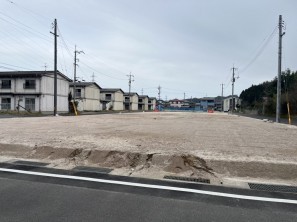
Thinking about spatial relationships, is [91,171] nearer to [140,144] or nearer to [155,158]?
[155,158]

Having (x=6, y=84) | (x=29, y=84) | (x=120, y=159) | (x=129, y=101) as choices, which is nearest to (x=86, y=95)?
(x=29, y=84)

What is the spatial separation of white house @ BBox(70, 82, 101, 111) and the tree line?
34.9m

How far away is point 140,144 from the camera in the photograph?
31.4 feet

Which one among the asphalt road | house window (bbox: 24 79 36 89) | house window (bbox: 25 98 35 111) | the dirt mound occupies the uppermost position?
house window (bbox: 24 79 36 89)

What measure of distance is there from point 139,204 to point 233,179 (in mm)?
2599

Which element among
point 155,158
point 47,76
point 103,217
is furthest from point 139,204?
point 47,76

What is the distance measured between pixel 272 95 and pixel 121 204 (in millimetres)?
54076

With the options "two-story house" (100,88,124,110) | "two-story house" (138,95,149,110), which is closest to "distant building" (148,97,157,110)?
"two-story house" (138,95,149,110)

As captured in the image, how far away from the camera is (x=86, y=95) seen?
188 ft

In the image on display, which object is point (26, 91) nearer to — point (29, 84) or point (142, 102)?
point (29, 84)

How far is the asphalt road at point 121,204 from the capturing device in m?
3.97

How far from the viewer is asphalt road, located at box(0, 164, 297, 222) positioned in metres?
3.97

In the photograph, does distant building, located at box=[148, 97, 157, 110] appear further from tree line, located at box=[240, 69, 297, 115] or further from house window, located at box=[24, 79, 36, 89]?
house window, located at box=[24, 79, 36, 89]

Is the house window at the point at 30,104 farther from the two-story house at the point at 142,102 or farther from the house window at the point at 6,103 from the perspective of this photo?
the two-story house at the point at 142,102
